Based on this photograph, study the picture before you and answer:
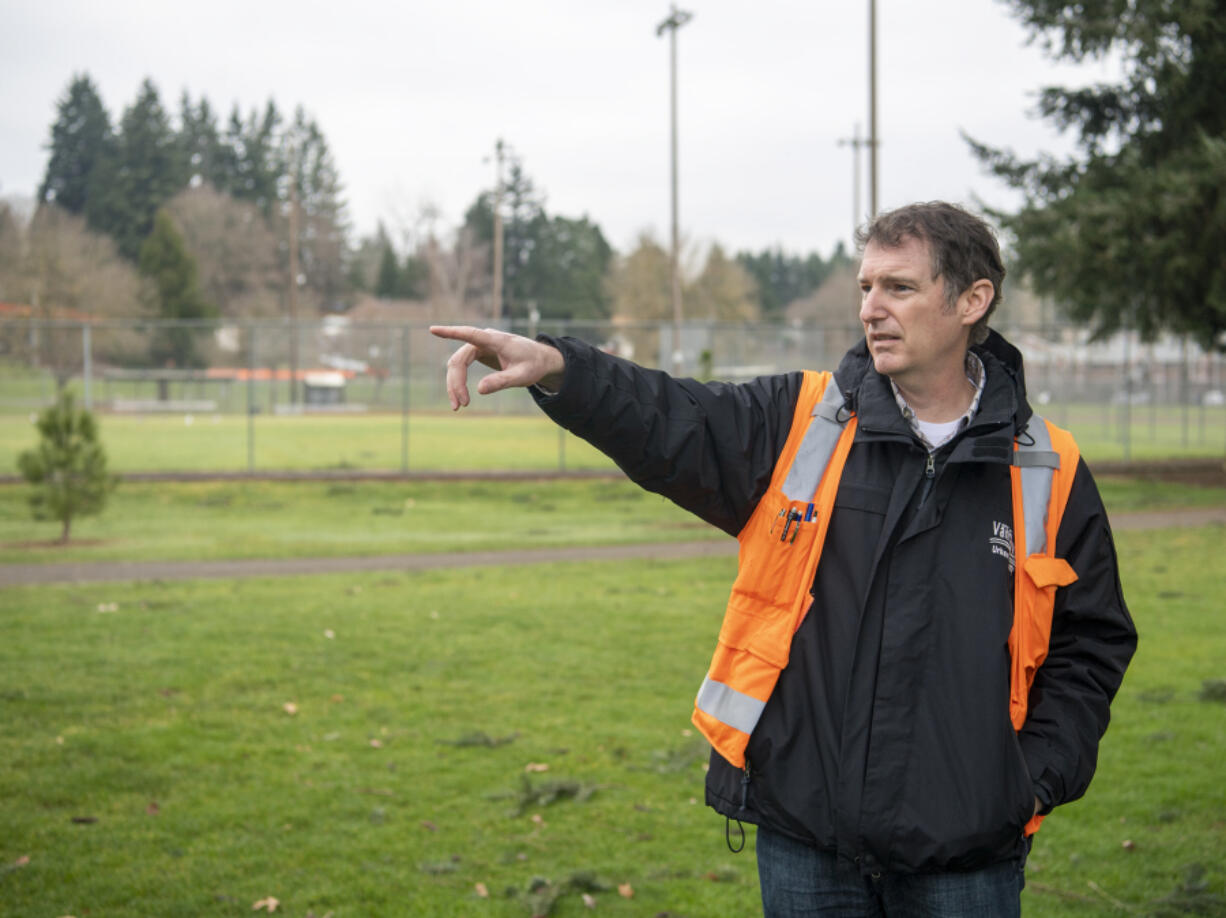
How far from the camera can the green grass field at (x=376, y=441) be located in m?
26.3

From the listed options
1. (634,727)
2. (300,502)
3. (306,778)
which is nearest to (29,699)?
(306,778)

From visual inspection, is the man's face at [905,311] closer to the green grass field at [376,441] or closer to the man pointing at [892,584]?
the man pointing at [892,584]

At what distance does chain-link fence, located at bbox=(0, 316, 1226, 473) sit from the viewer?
2644 centimetres

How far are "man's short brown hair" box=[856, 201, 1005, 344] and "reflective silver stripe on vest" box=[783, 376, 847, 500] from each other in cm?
34

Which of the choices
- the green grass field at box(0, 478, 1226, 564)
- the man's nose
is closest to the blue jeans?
the man's nose

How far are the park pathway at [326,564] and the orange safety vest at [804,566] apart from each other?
10.7m

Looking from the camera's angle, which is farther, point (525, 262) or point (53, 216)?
point (525, 262)

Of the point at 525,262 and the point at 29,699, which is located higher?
the point at 525,262

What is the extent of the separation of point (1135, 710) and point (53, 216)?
68478 mm

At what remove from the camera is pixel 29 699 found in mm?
7445

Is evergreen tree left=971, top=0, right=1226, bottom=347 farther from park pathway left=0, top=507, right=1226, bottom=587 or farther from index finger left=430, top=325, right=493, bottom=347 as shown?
index finger left=430, top=325, right=493, bottom=347

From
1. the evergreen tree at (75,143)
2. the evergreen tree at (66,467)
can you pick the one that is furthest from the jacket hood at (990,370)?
the evergreen tree at (75,143)

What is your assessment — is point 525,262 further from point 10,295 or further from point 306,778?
point 306,778

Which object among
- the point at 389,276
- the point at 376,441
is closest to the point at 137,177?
the point at 389,276
